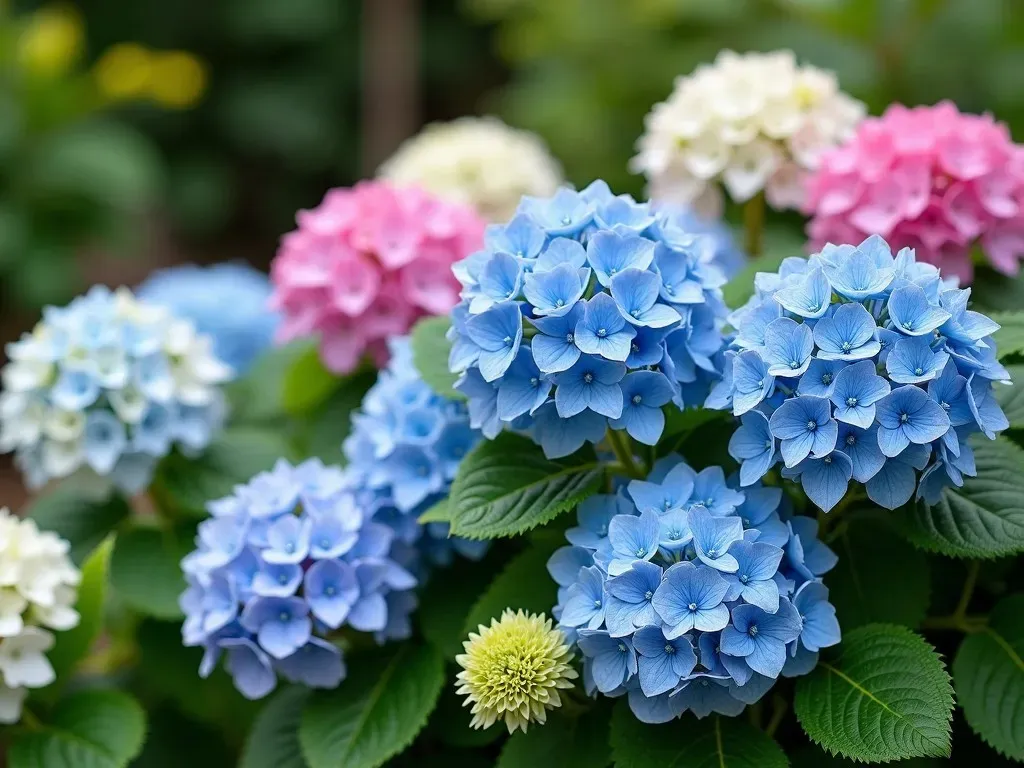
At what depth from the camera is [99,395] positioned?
1.52 metres

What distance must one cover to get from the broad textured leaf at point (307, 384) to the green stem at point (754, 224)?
0.70m

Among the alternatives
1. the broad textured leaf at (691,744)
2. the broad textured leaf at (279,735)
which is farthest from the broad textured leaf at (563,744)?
the broad textured leaf at (279,735)

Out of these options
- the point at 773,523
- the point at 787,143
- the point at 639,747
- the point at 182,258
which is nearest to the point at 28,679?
the point at 639,747

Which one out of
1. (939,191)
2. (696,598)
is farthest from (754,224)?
(696,598)

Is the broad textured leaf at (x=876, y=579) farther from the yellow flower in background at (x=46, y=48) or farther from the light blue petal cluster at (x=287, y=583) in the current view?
the yellow flower in background at (x=46, y=48)

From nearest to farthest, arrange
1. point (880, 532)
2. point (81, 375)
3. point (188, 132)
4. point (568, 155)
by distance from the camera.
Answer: point (880, 532), point (81, 375), point (568, 155), point (188, 132)

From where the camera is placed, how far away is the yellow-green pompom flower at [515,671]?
3.37 feet

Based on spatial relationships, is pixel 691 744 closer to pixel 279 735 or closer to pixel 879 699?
pixel 879 699

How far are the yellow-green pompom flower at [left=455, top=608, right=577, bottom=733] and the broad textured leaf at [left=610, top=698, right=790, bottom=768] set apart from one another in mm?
87

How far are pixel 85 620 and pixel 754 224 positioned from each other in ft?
3.76

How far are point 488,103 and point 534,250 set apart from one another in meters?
4.80

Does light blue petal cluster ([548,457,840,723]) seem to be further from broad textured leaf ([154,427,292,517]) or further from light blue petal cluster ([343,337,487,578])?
broad textured leaf ([154,427,292,517])

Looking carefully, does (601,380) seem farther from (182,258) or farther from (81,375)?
(182,258)

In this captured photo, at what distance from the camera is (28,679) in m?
1.28
